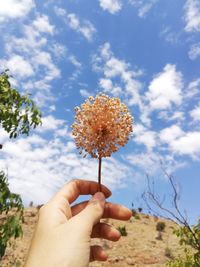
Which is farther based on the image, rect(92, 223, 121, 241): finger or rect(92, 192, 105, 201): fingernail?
rect(92, 223, 121, 241): finger

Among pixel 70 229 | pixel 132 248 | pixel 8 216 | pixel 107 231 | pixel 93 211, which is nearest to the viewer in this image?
pixel 70 229

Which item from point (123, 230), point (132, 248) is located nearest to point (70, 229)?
point (132, 248)

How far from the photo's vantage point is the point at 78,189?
3684 mm

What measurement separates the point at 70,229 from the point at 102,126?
0.98 metres

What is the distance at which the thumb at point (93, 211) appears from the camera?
10.2 ft

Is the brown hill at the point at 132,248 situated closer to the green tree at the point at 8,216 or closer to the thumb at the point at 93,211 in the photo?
the green tree at the point at 8,216

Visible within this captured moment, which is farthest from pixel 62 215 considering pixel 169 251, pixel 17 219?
pixel 169 251

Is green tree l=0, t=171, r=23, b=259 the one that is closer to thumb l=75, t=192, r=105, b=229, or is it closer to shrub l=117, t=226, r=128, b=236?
thumb l=75, t=192, r=105, b=229

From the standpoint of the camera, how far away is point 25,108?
9.66m

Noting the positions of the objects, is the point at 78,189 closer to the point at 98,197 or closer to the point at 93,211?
the point at 98,197

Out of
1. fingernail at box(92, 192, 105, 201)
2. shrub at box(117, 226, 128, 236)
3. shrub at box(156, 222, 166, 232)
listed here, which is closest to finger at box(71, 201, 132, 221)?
fingernail at box(92, 192, 105, 201)

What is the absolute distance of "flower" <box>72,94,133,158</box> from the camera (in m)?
3.55

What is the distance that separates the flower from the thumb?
14.0 inches

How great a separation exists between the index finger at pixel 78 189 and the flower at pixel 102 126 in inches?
12.3
